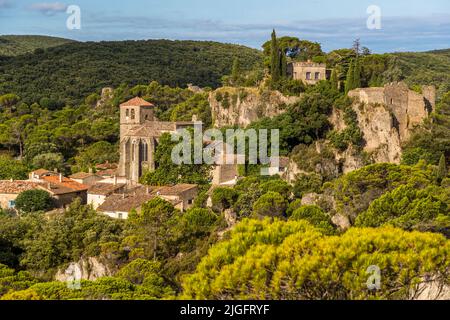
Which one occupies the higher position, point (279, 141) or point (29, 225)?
point (279, 141)

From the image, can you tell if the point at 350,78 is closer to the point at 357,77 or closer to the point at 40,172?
the point at 357,77

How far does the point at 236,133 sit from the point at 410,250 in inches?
1074

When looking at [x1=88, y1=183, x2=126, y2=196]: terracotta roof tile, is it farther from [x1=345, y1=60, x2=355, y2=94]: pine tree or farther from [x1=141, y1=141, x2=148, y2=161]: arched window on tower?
[x1=345, y1=60, x2=355, y2=94]: pine tree

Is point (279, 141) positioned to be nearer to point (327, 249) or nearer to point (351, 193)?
point (351, 193)

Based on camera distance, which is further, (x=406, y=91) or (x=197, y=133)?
(x=197, y=133)

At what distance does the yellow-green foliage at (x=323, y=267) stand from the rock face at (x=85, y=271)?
43.1 ft

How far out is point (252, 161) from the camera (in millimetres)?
41844

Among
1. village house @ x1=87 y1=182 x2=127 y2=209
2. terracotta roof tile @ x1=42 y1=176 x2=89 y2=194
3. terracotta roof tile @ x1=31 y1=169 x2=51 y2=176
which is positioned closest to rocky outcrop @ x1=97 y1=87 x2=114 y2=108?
terracotta roof tile @ x1=31 y1=169 x2=51 y2=176

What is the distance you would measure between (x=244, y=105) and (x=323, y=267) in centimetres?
3060

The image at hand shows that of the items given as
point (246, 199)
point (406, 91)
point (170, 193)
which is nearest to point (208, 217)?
point (246, 199)

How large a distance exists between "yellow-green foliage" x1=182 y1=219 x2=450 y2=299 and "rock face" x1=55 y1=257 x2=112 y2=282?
43.1ft

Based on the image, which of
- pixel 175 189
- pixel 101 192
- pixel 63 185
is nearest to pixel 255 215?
pixel 175 189

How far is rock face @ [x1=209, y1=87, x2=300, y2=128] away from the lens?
44.6 meters

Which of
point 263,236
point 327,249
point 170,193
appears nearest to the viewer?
point 327,249
